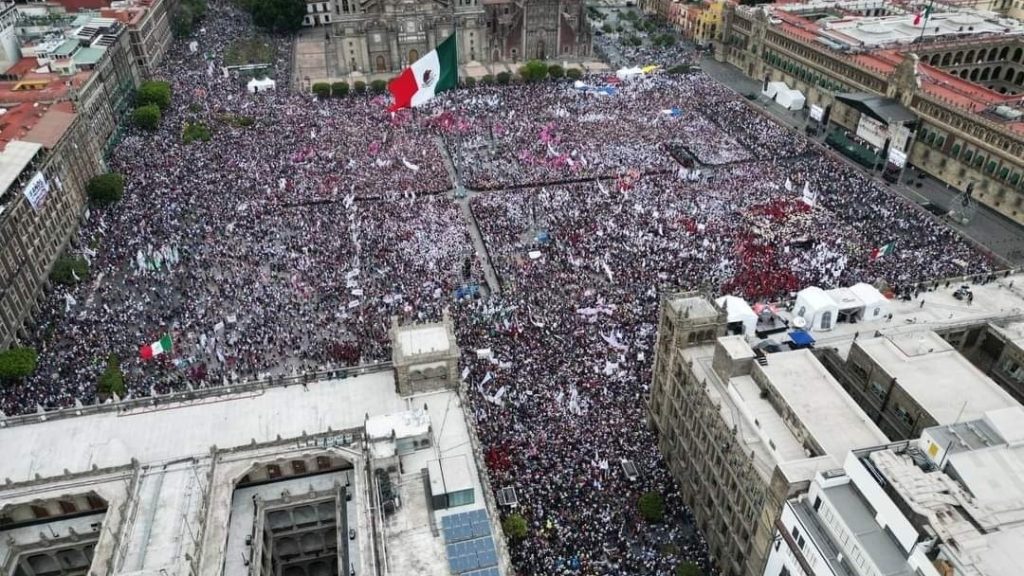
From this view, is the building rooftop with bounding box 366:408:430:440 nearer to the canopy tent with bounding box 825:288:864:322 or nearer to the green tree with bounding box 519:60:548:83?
the canopy tent with bounding box 825:288:864:322

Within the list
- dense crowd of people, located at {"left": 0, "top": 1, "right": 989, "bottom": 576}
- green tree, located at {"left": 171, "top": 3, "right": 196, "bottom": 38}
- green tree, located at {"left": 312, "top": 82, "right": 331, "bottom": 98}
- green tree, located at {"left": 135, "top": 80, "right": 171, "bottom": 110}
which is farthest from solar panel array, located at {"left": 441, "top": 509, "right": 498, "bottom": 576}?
green tree, located at {"left": 171, "top": 3, "right": 196, "bottom": 38}

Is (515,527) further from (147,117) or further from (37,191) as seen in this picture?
(147,117)

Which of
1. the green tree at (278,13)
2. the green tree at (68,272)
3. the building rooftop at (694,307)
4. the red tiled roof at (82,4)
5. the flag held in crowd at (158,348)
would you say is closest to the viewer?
the building rooftop at (694,307)

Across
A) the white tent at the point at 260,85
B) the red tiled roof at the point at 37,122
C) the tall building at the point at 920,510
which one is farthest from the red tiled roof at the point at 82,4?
the tall building at the point at 920,510

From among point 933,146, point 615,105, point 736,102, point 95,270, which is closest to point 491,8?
point 615,105

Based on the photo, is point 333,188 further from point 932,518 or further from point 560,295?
point 932,518

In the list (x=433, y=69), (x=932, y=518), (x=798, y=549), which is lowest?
(x=798, y=549)

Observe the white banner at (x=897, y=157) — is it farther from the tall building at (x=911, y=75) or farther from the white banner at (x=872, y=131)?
the white banner at (x=872, y=131)

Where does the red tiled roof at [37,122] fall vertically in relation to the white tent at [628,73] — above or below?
above
